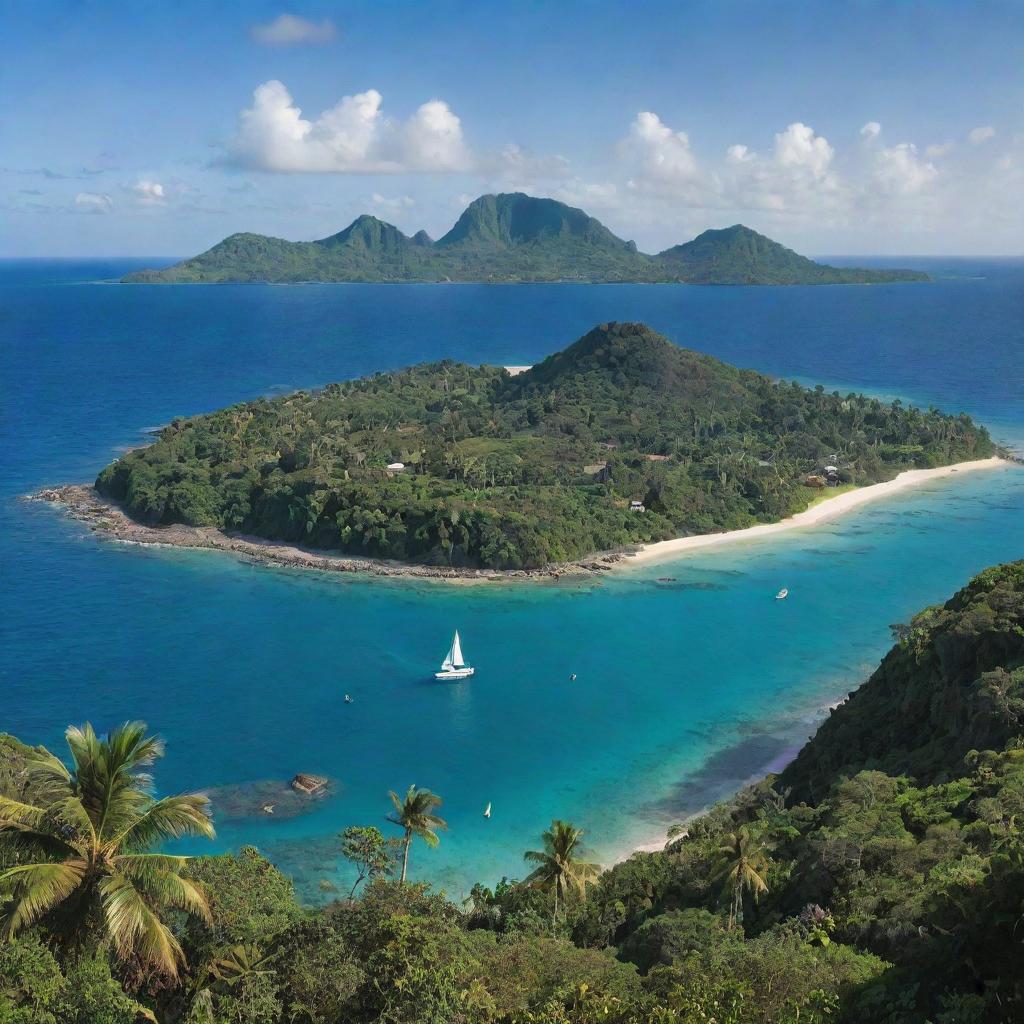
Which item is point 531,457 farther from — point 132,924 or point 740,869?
point 132,924

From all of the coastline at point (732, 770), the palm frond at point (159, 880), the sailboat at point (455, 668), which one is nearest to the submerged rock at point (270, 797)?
the sailboat at point (455, 668)

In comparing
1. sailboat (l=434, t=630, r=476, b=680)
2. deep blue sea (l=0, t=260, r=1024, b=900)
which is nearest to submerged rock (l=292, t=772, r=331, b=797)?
deep blue sea (l=0, t=260, r=1024, b=900)

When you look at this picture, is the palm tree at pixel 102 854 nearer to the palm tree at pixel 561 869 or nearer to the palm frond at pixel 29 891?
the palm frond at pixel 29 891

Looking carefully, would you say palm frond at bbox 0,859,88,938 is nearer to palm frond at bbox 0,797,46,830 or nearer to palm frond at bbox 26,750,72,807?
palm frond at bbox 0,797,46,830

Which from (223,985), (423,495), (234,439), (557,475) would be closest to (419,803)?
(223,985)

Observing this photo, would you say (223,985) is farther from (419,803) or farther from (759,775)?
(759,775)

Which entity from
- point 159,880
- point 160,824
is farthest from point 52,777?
point 159,880

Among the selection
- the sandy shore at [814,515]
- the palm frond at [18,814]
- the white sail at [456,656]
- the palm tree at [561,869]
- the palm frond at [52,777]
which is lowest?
the white sail at [456,656]
